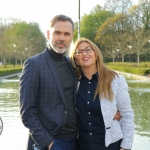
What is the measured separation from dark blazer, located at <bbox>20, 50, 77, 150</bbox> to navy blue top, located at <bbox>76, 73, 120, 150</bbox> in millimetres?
229

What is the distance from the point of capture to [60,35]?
2.38 meters

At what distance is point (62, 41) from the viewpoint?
7.82ft

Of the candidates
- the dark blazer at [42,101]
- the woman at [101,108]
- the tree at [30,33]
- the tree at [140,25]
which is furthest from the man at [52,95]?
the tree at [30,33]

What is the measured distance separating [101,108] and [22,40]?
53452mm

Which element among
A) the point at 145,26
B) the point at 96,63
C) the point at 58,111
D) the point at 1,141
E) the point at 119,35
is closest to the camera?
the point at 58,111

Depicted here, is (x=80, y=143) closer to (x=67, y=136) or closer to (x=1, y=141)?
(x=67, y=136)

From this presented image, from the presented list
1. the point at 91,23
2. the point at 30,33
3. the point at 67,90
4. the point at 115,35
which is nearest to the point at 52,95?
the point at 67,90

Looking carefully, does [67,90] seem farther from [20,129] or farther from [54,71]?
[20,129]

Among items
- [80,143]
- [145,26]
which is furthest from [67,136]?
[145,26]

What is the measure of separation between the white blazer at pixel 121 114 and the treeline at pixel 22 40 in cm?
4517

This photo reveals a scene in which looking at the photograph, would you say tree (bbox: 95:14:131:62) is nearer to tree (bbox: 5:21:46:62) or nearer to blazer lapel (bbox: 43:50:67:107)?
tree (bbox: 5:21:46:62)

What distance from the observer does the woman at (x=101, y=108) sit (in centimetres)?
242

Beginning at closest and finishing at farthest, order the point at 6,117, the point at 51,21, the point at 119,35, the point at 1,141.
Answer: the point at 51,21 < the point at 1,141 < the point at 6,117 < the point at 119,35

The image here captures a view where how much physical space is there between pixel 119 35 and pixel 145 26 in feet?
15.0
